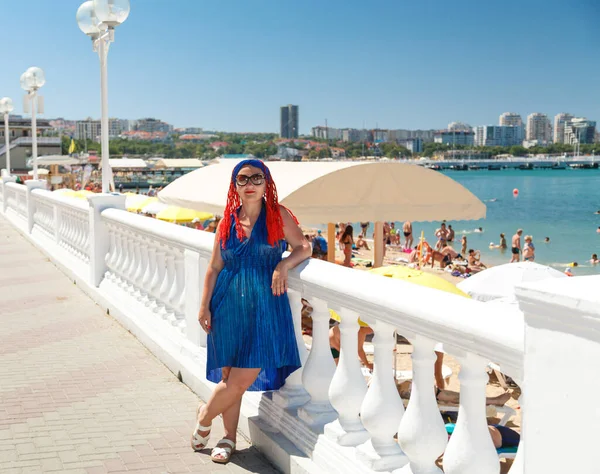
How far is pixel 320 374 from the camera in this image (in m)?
3.74

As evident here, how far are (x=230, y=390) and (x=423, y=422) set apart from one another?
1.40m

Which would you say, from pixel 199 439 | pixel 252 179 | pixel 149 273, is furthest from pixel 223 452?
pixel 149 273

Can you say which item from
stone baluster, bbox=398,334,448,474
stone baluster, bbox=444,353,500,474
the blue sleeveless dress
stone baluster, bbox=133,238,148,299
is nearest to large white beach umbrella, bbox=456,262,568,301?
stone baluster, bbox=133,238,148,299

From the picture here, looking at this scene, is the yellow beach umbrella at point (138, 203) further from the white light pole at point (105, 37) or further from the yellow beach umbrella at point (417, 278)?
the yellow beach umbrella at point (417, 278)

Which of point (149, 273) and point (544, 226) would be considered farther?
point (544, 226)

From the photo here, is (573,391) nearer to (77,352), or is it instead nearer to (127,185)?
(77,352)

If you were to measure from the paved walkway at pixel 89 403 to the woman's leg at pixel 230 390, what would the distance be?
11.1 inches

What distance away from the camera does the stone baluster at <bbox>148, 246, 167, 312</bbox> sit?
640 cm

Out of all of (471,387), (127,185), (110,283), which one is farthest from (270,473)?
(127,185)

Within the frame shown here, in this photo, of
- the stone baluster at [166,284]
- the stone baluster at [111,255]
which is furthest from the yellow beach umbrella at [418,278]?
the stone baluster at [111,255]

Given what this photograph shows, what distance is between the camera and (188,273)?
5.35 metres

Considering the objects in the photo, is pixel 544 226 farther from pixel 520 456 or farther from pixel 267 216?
pixel 520 456

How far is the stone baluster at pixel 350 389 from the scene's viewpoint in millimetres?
3383

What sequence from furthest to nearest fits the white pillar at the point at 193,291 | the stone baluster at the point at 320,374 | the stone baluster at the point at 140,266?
the stone baluster at the point at 140,266
the white pillar at the point at 193,291
the stone baluster at the point at 320,374
